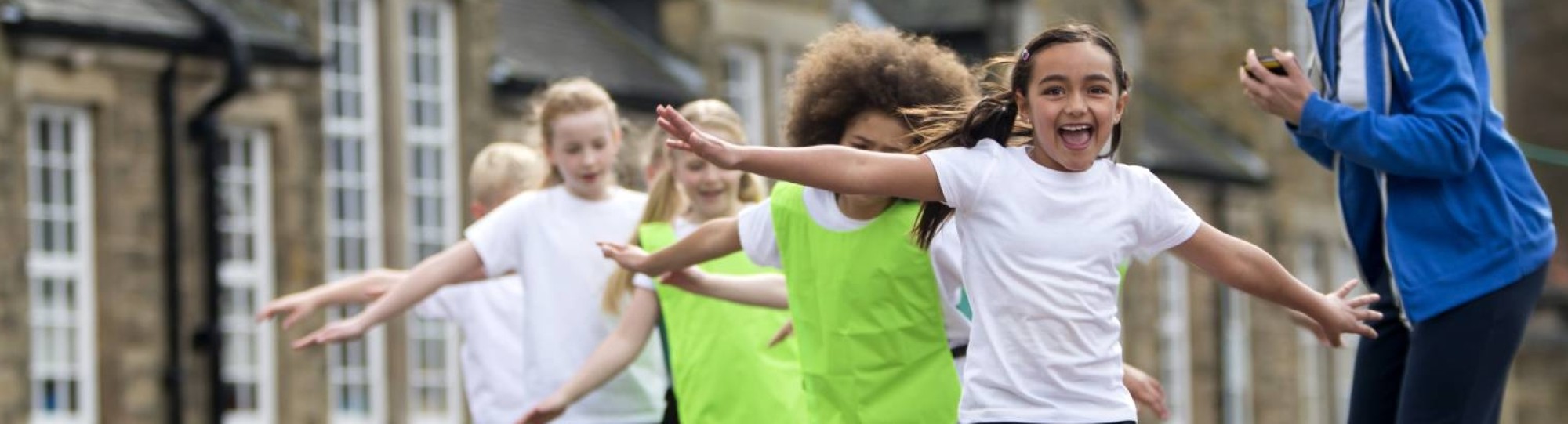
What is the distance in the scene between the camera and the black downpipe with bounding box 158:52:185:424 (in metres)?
19.8

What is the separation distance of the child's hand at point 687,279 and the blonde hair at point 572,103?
1.20 meters

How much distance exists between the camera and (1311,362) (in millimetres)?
38281

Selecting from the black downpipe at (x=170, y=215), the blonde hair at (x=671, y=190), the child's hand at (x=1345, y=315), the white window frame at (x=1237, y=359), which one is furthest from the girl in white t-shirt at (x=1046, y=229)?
the white window frame at (x=1237, y=359)

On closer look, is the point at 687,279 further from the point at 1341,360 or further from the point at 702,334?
the point at 1341,360

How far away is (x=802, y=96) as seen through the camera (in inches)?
297

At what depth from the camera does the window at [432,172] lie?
22.6 m

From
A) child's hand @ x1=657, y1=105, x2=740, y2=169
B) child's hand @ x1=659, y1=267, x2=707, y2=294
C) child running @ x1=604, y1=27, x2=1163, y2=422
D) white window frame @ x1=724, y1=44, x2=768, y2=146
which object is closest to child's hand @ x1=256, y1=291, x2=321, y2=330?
child's hand @ x1=659, y1=267, x2=707, y2=294

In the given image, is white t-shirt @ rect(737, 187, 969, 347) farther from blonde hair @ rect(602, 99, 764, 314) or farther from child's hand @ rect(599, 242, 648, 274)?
blonde hair @ rect(602, 99, 764, 314)

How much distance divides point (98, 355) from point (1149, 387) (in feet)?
43.1

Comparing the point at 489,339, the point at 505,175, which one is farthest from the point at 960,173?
the point at 505,175

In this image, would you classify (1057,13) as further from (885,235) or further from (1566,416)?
(885,235)

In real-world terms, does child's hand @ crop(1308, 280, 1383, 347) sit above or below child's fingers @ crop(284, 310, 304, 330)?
above

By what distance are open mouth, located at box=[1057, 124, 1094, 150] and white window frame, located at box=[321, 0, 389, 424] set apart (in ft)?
52.7

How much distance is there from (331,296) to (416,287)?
367 mm
